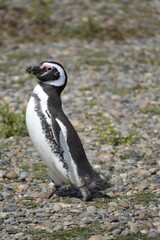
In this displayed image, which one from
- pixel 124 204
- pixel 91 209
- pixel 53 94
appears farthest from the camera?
pixel 53 94

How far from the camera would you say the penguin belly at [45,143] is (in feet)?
23.5

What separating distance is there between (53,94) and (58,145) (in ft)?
2.14

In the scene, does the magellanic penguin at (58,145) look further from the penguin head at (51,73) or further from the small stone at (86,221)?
the small stone at (86,221)

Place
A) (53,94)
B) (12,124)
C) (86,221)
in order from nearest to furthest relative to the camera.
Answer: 1. (86,221)
2. (53,94)
3. (12,124)

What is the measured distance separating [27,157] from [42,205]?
1.79 m

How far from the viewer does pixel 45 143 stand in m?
7.19

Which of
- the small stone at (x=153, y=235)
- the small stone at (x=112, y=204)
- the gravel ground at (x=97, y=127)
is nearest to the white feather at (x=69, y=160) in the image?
the gravel ground at (x=97, y=127)

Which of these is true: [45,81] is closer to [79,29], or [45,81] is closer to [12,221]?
[12,221]

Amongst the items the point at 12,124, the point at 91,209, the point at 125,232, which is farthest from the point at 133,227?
the point at 12,124

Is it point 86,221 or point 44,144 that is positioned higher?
point 44,144

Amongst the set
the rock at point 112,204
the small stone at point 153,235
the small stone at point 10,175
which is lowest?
the small stone at point 153,235

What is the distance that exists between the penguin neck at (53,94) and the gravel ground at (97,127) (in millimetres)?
1028

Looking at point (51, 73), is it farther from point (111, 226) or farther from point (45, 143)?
point (111, 226)

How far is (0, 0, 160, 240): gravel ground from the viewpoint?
6.55 metres
